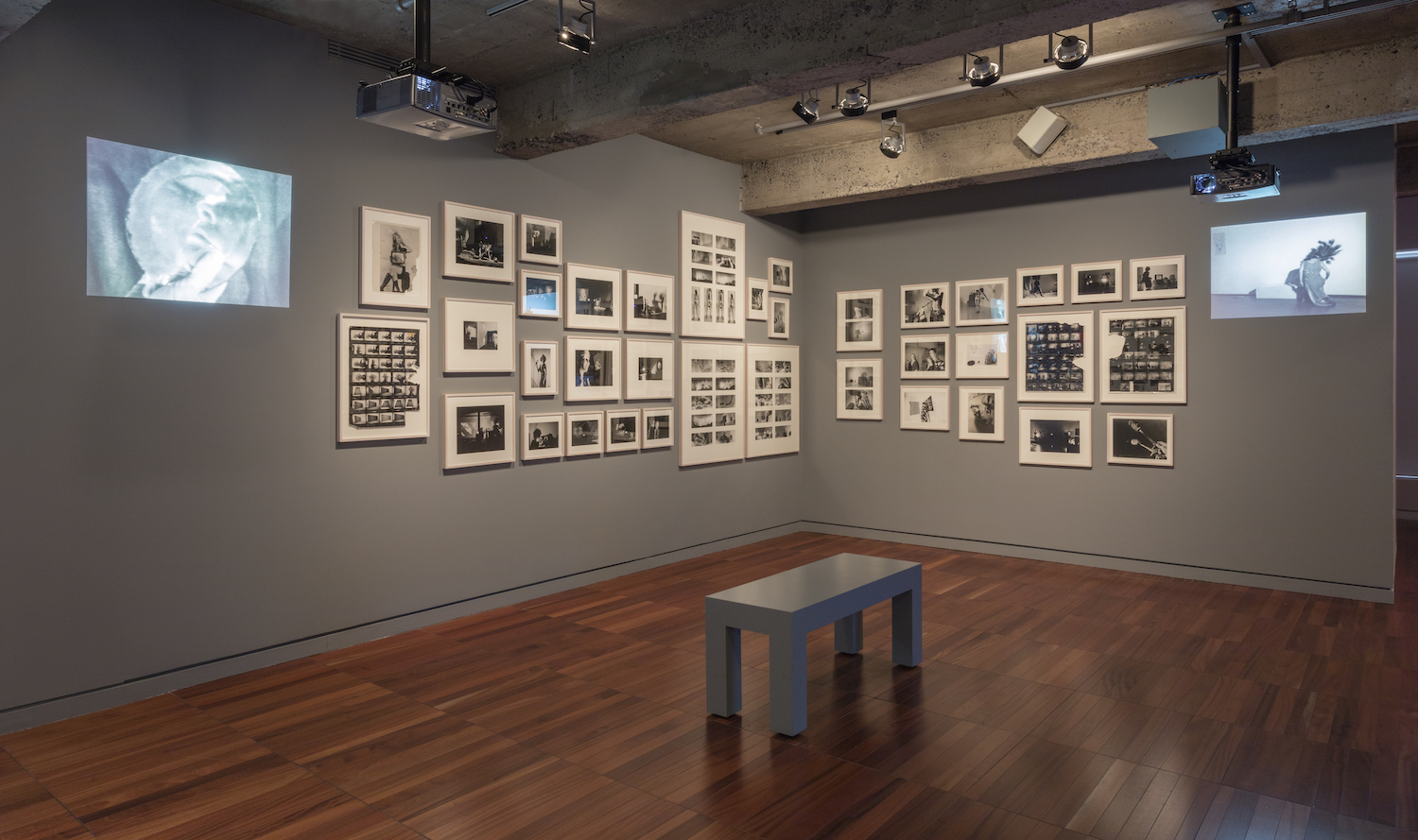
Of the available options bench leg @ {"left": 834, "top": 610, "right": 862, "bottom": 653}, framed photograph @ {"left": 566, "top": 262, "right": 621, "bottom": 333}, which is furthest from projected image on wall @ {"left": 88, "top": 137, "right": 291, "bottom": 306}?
bench leg @ {"left": 834, "top": 610, "right": 862, "bottom": 653}

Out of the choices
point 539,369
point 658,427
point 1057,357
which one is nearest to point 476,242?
point 539,369

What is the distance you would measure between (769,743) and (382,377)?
11.3ft

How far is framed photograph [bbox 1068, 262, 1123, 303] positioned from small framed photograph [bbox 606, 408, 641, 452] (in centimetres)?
415

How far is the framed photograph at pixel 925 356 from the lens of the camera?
27.6ft

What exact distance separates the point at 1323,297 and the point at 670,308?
209 inches

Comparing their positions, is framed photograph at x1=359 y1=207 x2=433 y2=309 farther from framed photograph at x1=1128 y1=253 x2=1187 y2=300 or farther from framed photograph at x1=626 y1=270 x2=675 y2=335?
framed photograph at x1=1128 y1=253 x2=1187 y2=300

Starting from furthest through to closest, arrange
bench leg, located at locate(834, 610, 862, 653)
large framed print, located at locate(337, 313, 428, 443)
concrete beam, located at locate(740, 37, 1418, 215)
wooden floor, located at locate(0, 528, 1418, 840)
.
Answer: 1. concrete beam, located at locate(740, 37, 1418, 215)
2. large framed print, located at locate(337, 313, 428, 443)
3. bench leg, located at locate(834, 610, 862, 653)
4. wooden floor, located at locate(0, 528, 1418, 840)

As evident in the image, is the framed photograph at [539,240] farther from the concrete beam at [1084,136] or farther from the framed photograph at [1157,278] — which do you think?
the framed photograph at [1157,278]

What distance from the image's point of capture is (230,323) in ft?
15.8

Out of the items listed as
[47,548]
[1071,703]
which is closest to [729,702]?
[1071,703]

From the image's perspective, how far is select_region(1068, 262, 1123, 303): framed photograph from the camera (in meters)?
7.39

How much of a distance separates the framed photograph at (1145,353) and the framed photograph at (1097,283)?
16 centimetres

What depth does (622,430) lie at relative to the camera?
7.29 meters

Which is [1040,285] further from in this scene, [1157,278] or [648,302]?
[648,302]
